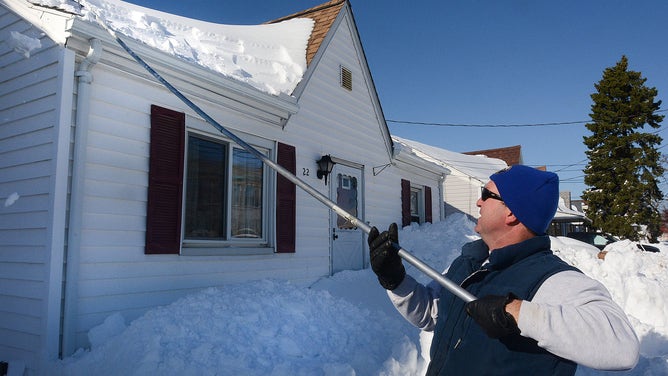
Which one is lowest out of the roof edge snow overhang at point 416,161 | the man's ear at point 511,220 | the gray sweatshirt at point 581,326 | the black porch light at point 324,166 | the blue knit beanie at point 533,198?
the gray sweatshirt at point 581,326

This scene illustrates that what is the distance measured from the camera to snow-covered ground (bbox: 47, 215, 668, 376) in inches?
152

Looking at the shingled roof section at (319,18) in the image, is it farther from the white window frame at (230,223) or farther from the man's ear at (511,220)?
the man's ear at (511,220)

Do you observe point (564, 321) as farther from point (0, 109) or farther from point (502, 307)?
point (0, 109)

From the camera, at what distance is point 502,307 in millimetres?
1551

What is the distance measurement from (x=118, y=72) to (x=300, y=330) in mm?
3278

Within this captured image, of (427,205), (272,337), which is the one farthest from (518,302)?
(427,205)

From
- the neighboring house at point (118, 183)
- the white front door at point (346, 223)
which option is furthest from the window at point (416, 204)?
the neighboring house at point (118, 183)

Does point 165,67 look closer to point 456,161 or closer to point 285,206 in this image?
point 285,206

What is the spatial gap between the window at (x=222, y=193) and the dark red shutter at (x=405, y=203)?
16.3ft

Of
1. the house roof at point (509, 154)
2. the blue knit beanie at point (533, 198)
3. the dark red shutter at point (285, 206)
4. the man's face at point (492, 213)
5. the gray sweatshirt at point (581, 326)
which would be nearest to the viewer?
the gray sweatshirt at point (581, 326)

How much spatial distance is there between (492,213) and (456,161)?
20.6m

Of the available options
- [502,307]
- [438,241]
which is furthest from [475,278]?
[438,241]

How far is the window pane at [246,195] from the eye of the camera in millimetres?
6211

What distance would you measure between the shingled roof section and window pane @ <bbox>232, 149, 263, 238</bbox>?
2.43m
